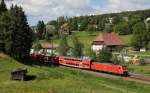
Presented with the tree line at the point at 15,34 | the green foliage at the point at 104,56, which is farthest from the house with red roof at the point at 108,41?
the tree line at the point at 15,34

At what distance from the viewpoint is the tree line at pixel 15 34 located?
100688mm

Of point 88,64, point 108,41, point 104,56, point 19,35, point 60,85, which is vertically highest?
point 108,41

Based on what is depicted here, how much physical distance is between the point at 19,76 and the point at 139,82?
21.2 metres

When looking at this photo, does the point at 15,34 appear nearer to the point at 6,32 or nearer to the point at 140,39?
the point at 6,32

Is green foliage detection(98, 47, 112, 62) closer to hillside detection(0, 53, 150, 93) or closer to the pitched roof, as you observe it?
hillside detection(0, 53, 150, 93)

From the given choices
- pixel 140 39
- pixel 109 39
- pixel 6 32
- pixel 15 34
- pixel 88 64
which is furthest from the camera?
pixel 109 39

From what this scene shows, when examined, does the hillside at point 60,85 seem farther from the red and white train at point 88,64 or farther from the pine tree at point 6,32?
the pine tree at point 6,32

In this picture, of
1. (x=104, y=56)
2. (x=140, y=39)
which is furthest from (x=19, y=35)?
(x=140, y=39)

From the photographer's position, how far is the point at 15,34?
10244cm

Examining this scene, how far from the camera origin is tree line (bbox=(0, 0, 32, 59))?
10069cm

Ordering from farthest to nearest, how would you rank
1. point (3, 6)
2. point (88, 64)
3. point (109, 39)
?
1. point (109, 39)
2. point (3, 6)
3. point (88, 64)

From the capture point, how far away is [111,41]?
156 m

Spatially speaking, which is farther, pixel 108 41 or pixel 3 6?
pixel 108 41

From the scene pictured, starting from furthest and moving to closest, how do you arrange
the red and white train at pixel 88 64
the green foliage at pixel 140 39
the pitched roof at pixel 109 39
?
the pitched roof at pixel 109 39
the green foliage at pixel 140 39
the red and white train at pixel 88 64
